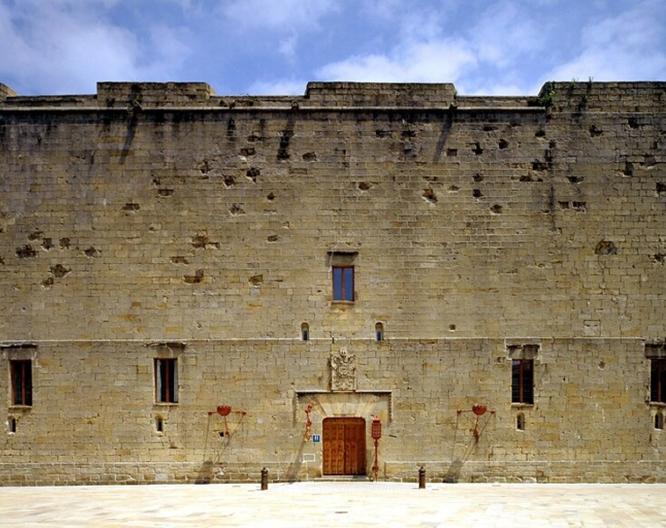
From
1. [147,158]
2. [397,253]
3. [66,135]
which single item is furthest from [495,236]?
[66,135]

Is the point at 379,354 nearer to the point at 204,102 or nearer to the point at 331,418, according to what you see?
the point at 331,418

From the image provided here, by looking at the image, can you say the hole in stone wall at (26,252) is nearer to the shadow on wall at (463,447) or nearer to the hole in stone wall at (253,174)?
the hole in stone wall at (253,174)

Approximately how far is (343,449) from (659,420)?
7.13m

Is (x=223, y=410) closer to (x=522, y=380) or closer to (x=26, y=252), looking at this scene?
(x=26, y=252)

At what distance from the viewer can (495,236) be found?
16656 millimetres

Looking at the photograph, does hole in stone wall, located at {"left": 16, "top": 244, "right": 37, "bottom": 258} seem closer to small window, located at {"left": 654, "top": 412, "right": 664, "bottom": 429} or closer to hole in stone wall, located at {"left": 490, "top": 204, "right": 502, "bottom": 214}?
Result: hole in stone wall, located at {"left": 490, "top": 204, "right": 502, "bottom": 214}

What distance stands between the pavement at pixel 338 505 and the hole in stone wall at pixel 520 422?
1.24m

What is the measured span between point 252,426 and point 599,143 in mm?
10273

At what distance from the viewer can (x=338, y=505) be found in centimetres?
1345

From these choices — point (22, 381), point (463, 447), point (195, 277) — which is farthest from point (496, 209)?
point (22, 381)

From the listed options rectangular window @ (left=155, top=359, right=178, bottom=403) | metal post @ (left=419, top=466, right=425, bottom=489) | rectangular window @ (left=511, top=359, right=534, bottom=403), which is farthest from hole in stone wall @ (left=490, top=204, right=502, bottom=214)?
rectangular window @ (left=155, top=359, right=178, bottom=403)

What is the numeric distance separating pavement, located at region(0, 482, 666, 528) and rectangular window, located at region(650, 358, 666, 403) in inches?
77.1

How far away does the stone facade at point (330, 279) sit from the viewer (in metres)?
16.3

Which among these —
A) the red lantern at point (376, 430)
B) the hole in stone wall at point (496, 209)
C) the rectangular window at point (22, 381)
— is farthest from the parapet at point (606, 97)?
the rectangular window at point (22, 381)
